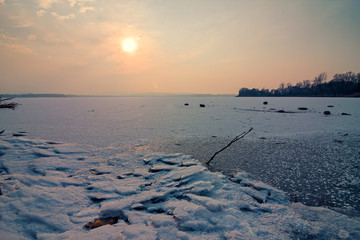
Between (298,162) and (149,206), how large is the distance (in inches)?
178

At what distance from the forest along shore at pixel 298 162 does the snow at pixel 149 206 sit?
439 millimetres

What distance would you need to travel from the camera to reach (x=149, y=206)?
2916 mm

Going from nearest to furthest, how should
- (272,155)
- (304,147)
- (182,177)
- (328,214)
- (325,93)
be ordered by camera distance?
(328,214) < (182,177) < (272,155) < (304,147) < (325,93)

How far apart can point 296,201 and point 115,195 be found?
3.31 metres

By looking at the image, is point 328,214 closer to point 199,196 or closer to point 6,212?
point 199,196

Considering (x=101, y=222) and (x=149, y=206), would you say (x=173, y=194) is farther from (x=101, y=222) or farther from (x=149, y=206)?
(x=101, y=222)

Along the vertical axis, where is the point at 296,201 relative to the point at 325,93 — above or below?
below

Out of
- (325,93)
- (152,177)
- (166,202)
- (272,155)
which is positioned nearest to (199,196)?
(166,202)

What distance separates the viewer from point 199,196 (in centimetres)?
314

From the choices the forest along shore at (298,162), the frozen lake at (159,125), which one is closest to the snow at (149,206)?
the forest along shore at (298,162)

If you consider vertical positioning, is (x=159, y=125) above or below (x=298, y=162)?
above

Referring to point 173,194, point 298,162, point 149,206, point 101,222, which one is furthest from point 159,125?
point 101,222

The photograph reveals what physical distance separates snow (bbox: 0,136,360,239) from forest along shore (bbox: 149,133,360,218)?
44cm

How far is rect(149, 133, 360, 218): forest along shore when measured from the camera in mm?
3354
